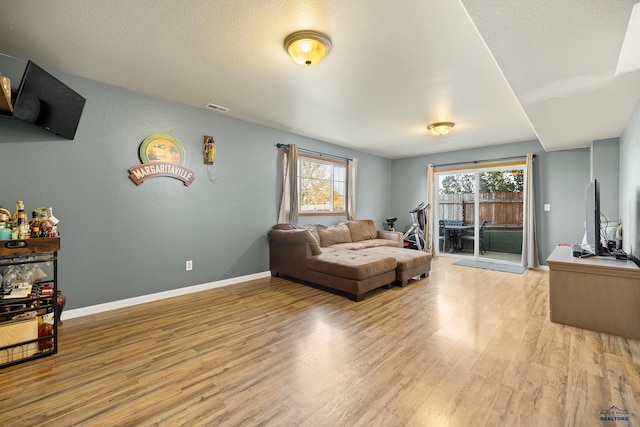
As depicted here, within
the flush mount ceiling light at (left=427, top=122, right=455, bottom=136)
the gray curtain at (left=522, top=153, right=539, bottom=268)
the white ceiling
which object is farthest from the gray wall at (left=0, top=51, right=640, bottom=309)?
the flush mount ceiling light at (left=427, top=122, right=455, bottom=136)

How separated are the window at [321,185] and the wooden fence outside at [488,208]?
8.59 feet

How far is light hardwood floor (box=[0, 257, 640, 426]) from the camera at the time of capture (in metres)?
1.55

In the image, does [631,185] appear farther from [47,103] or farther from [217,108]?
[47,103]

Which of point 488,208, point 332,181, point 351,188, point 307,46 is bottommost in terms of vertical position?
point 488,208

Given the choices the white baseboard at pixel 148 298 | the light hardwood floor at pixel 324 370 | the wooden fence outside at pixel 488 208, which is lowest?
the light hardwood floor at pixel 324 370

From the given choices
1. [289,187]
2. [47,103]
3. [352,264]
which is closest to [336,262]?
[352,264]

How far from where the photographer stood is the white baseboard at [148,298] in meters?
2.91

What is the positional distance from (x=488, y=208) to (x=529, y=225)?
1065mm

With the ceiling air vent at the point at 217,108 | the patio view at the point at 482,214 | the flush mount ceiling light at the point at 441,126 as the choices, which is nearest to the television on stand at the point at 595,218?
the flush mount ceiling light at the point at 441,126

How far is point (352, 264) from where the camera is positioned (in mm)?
3557

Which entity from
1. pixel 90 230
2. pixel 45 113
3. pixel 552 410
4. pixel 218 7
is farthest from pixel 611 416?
pixel 45 113

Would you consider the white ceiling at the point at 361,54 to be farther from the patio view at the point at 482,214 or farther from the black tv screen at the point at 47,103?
the patio view at the point at 482,214

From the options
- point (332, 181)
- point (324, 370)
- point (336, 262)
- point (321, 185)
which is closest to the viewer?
point (324, 370)

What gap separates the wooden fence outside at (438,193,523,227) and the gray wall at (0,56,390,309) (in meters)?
4.54
